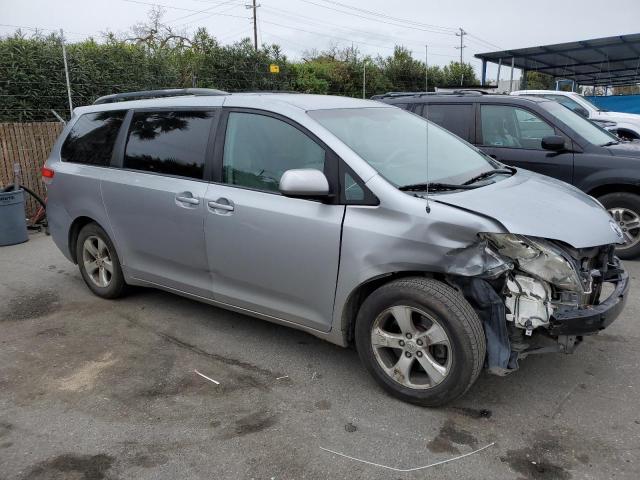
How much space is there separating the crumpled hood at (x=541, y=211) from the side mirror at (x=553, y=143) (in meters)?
2.62

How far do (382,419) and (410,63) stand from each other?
23182 millimetres

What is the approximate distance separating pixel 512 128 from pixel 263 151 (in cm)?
397

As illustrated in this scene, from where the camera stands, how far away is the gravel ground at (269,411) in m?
2.71

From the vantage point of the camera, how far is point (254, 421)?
10.1 feet

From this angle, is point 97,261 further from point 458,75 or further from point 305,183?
point 458,75

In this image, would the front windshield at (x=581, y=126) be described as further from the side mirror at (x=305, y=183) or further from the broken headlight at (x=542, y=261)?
the side mirror at (x=305, y=183)

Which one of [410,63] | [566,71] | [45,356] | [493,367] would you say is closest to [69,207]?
[45,356]

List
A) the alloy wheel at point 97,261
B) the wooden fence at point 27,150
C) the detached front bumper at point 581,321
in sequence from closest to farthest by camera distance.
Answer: the detached front bumper at point 581,321 < the alloy wheel at point 97,261 < the wooden fence at point 27,150

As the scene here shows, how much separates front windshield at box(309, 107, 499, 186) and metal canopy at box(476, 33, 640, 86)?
56.1 ft

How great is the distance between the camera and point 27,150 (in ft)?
28.1

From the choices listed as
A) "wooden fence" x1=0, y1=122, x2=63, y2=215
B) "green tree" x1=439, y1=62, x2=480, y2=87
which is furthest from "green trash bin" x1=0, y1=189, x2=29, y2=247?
"green tree" x1=439, y1=62, x2=480, y2=87

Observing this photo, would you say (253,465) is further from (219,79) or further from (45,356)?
(219,79)

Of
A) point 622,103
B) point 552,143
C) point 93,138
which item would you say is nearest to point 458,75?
point 622,103

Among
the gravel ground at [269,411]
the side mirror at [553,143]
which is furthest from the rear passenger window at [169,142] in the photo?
the side mirror at [553,143]
